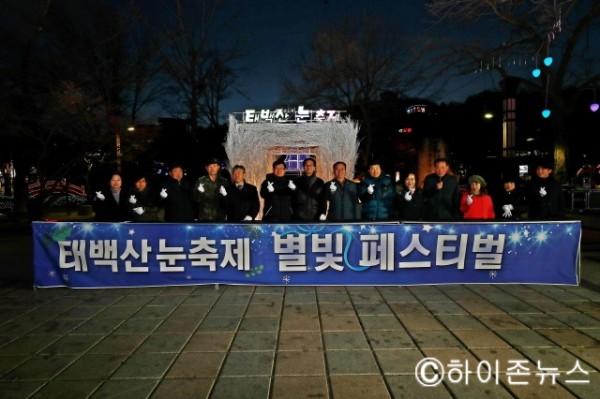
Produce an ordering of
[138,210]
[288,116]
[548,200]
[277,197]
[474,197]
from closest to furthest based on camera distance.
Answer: [138,210] < [474,197] < [548,200] < [277,197] < [288,116]

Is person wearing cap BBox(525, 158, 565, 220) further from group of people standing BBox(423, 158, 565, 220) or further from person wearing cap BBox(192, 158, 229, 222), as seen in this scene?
person wearing cap BBox(192, 158, 229, 222)

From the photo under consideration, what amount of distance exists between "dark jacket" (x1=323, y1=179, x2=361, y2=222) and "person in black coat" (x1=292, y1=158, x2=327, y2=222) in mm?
130

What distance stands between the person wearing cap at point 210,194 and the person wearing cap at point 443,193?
3.16 m

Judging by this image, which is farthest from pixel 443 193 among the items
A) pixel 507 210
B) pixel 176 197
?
pixel 176 197

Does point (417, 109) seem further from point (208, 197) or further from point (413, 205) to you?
point (208, 197)

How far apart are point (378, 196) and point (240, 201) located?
214 cm

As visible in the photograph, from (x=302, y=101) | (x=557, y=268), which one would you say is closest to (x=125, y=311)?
(x=557, y=268)

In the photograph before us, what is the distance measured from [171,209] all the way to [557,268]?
5357 millimetres

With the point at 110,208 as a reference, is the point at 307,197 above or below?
above

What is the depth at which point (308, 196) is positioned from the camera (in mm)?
6723

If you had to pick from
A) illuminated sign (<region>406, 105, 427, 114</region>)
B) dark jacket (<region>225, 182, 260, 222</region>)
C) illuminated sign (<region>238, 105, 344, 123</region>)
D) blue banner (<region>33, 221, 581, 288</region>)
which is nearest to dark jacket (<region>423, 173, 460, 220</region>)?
blue banner (<region>33, 221, 581, 288</region>)

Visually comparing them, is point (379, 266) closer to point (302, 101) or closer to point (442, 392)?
point (442, 392)

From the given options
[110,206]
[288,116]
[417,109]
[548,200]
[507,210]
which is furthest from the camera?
[417,109]

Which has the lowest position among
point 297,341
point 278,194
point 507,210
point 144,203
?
point 297,341
